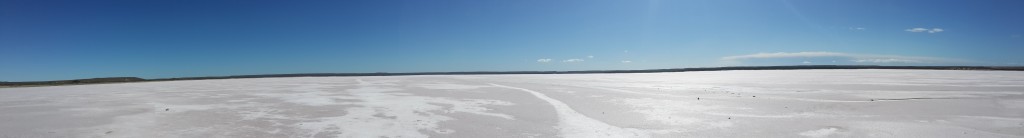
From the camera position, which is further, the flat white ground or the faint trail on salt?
the flat white ground

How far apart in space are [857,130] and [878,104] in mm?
2908

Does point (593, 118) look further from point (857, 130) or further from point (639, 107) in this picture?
point (857, 130)

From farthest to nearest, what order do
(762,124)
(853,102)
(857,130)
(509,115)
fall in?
(853,102)
(509,115)
(762,124)
(857,130)

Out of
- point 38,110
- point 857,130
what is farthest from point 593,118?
point 38,110

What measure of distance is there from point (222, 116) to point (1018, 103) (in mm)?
8891

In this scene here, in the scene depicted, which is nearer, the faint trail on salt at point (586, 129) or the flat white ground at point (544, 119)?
the faint trail on salt at point (586, 129)

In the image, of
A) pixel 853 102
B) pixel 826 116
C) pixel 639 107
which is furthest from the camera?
pixel 853 102

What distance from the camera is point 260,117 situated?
19.4 ft

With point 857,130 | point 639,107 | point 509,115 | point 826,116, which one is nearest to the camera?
point 857,130

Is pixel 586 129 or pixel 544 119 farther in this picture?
pixel 544 119

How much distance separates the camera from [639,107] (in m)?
6.96

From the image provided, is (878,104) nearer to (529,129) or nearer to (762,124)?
(762,124)

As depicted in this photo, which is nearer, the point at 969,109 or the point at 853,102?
the point at 969,109

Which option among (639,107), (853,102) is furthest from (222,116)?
(853,102)
